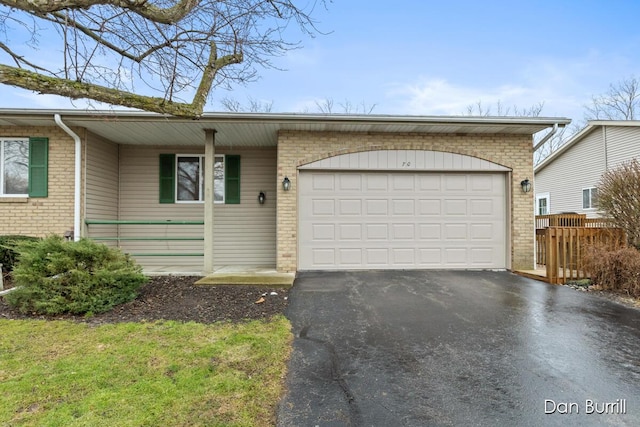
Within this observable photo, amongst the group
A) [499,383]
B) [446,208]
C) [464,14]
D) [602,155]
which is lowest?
[499,383]

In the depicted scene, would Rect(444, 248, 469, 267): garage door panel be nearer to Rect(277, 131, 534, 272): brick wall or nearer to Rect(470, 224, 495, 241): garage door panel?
Rect(470, 224, 495, 241): garage door panel

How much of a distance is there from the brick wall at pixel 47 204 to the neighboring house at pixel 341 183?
0.8 inches

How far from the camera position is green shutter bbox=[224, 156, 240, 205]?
349 inches

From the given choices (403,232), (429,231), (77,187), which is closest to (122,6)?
(77,187)

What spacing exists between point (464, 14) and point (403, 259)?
23.0ft

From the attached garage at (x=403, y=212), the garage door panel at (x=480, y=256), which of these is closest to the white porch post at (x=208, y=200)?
the attached garage at (x=403, y=212)

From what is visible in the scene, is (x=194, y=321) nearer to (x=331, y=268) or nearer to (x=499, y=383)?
(x=499, y=383)

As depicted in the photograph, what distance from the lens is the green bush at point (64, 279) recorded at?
4512 millimetres

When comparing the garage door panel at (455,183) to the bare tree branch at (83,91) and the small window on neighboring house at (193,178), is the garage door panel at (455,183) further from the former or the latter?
the bare tree branch at (83,91)

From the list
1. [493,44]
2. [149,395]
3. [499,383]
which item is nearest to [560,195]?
[493,44]

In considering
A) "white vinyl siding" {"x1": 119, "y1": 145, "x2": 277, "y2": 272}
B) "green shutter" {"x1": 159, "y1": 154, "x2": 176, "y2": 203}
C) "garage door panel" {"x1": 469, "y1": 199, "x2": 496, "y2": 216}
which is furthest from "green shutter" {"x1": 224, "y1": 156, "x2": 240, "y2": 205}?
"garage door panel" {"x1": 469, "y1": 199, "x2": 496, "y2": 216}

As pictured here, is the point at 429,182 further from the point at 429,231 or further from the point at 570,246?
the point at 570,246

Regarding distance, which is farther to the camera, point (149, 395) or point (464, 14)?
point (464, 14)

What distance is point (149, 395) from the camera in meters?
2.47
